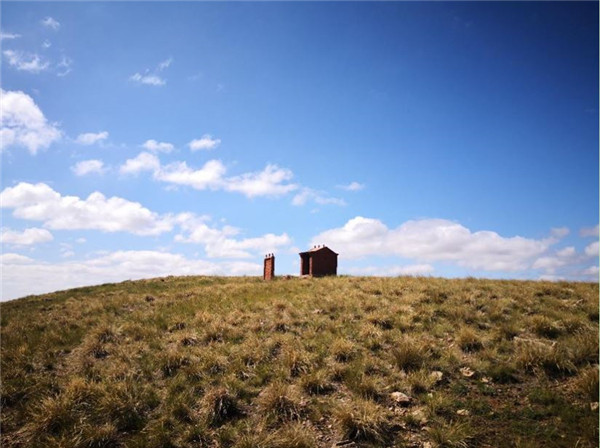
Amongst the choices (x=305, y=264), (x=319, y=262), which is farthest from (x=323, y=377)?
(x=305, y=264)

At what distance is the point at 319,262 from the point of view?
33.1m

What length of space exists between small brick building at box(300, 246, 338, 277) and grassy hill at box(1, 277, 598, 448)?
669 inches

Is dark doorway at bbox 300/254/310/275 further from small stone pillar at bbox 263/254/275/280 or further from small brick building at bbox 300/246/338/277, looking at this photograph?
small stone pillar at bbox 263/254/275/280

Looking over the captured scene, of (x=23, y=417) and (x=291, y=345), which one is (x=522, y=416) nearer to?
(x=291, y=345)

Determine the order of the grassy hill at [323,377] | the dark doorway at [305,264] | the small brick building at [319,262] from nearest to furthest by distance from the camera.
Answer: the grassy hill at [323,377]
the small brick building at [319,262]
the dark doorway at [305,264]

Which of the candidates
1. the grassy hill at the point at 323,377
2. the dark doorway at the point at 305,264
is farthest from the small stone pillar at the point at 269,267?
the grassy hill at the point at 323,377

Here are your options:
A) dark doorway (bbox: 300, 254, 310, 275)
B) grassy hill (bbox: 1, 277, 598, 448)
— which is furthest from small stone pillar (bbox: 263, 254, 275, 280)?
grassy hill (bbox: 1, 277, 598, 448)

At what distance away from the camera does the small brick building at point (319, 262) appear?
107 feet

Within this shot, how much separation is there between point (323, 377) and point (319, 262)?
2398cm

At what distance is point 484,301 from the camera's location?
14.6 m

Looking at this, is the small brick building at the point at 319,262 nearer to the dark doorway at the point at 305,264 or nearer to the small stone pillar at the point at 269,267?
the dark doorway at the point at 305,264

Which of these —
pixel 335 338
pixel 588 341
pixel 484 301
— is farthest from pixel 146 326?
pixel 588 341

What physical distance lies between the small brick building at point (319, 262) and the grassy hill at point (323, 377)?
55.8 ft

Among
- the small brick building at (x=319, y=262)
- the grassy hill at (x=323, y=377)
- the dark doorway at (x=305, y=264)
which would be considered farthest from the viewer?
the dark doorway at (x=305, y=264)
